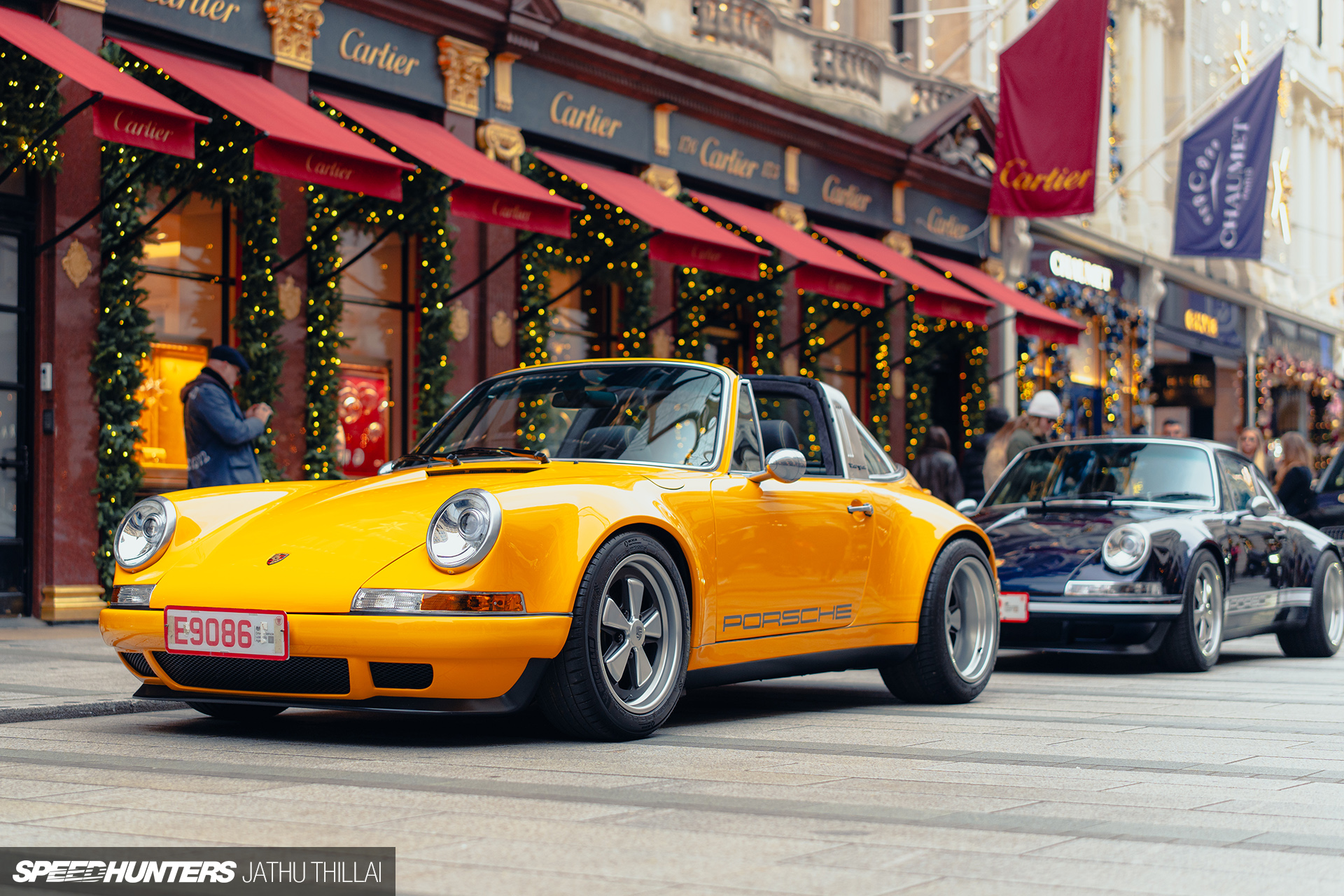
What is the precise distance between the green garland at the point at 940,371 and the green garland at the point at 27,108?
1316 centimetres

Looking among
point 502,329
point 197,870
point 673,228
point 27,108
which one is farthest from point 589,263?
point 197,870

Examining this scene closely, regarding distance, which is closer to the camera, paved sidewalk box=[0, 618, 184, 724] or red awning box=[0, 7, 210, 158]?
paved sidewalk box=[0, 618, 184, 724]

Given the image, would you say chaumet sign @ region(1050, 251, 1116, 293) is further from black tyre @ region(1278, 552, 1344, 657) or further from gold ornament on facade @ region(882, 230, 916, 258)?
black tyre @ region(1278, 552, 1344, 657)

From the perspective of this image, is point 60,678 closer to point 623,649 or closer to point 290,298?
point 623,649

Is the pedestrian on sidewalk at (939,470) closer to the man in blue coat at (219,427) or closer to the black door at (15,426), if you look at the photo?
the man in blue coat at (219,427)

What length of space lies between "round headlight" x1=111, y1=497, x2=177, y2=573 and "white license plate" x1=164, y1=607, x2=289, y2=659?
1.44 feet

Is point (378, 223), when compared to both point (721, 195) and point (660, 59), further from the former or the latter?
point (721, 195)

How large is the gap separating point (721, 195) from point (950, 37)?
8.38m

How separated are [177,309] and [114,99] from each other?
9.85 ft

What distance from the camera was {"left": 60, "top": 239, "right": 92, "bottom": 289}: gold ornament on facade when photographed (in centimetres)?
1125

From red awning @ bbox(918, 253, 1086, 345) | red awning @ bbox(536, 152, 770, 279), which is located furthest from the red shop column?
red awning @ bbox(918, 253, 1086, 345)

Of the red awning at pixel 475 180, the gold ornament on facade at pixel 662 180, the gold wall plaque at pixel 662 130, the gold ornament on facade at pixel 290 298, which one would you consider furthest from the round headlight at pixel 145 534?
the gold wall plaque at pixel 662 130

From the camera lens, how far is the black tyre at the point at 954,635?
281 inches

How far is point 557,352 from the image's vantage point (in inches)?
642
